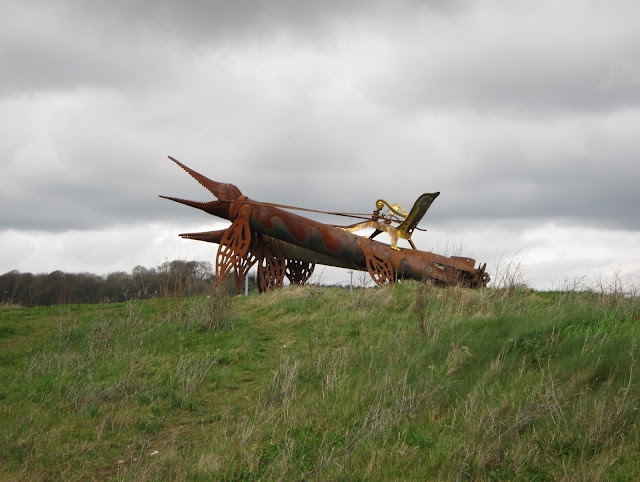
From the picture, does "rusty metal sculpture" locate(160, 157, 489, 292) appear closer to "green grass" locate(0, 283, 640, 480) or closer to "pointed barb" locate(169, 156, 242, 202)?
"pointed barb" locate(169, 156, 242, 202)

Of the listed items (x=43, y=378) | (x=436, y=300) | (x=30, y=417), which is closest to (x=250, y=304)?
(x=436, y=300)

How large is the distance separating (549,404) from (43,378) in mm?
5751

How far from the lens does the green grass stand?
499 centimetres

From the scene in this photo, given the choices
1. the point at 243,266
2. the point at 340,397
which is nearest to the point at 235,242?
the point at 243,266

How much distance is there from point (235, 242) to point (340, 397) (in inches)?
321

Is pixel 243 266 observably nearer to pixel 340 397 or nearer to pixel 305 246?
pixel 305 246

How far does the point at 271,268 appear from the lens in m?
14.9

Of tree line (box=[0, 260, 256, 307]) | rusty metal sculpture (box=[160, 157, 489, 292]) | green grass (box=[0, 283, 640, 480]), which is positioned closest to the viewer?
green grass (box=[0, 283, 640, 480])

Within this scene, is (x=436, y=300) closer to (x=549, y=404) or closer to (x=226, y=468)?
(x=549, y=404)

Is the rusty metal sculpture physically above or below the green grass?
above

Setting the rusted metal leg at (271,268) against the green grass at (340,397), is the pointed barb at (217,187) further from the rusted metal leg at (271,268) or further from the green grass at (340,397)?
the green grass at (340,397)

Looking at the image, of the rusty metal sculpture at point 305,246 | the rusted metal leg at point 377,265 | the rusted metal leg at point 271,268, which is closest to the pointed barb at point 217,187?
the rusty metal sculpture at point 305,246

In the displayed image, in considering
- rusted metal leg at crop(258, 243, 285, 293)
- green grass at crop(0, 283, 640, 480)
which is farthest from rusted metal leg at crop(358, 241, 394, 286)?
green grass at crop(0, 283, 640, 480)

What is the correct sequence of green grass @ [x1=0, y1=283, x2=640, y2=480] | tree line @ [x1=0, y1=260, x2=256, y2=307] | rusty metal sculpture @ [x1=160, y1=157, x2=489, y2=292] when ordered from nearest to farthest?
green grass @ [x1=0, y1=283, x2=640, y2=480], tree line @ [x1=0, y1=260, x2=256, y2=307], rusty metal sculpture @ [x1=160, y1=157, x2=489, y2=292]
